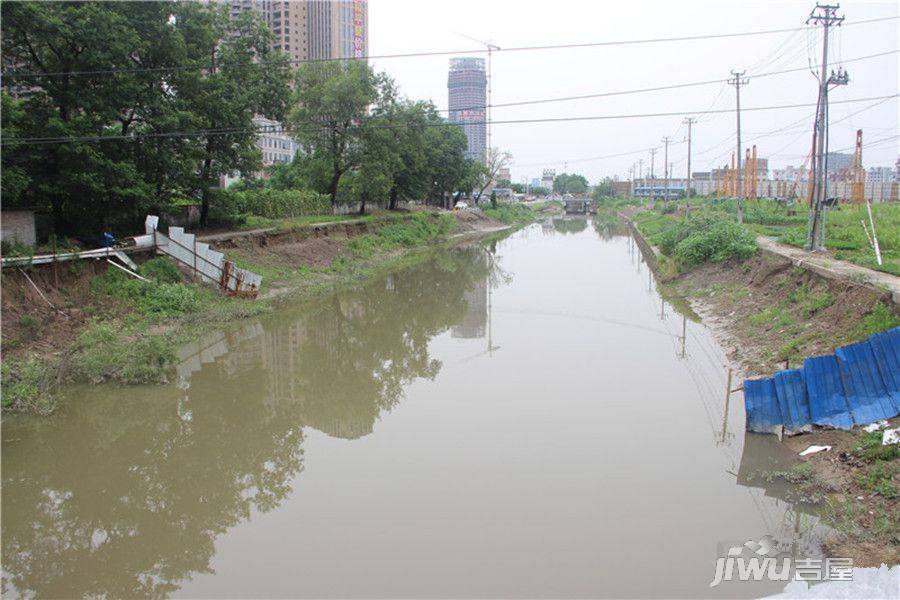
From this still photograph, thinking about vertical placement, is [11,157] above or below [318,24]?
below

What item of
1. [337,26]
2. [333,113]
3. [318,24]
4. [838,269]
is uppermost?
[318,24]

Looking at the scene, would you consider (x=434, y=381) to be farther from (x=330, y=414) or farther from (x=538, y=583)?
(x=538, y=583)

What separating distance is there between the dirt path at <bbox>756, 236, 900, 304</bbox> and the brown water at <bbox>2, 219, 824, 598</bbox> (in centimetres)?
286

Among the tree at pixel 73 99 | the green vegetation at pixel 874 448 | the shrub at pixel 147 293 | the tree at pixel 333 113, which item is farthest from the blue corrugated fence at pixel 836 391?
the tree at pixel 333 113

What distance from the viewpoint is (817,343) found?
10.9m

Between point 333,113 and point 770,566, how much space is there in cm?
3205

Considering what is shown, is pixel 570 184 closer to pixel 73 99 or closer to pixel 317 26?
pixel 317 26

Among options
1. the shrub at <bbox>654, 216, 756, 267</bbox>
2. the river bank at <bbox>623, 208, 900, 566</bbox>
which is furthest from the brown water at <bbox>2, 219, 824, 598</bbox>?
the shrub at <bbox>654, 216, 756, 267</bbox>

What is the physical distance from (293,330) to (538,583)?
12.3m

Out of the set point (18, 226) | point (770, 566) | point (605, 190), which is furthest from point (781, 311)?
point (605, 190)

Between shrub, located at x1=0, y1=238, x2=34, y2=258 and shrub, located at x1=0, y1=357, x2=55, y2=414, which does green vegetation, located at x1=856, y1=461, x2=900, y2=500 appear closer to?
shrub, located at x1=0, y1=357, x2=55, y2=414

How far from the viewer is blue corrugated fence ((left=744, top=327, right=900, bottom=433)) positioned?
8016 millimetres

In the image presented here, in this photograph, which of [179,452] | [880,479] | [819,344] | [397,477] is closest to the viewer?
[880,479]

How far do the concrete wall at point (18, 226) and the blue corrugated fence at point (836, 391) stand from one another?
15843 mm
